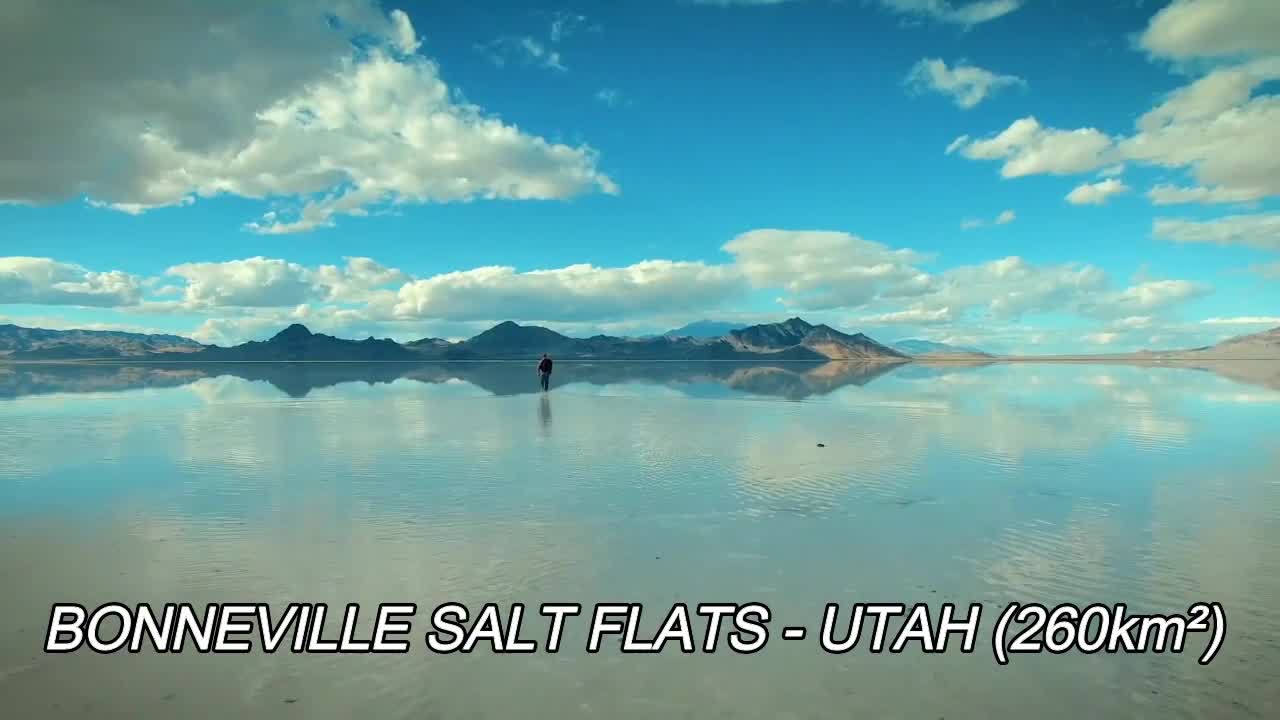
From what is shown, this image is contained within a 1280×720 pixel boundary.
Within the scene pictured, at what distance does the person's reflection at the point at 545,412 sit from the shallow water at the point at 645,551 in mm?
1863

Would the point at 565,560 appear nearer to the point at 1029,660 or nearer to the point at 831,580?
the point at 831,580

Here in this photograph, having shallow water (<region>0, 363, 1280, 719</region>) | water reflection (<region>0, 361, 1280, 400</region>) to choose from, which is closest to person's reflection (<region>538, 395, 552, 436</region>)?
shallow water (<region>0, 363, 1280, 719</region>)

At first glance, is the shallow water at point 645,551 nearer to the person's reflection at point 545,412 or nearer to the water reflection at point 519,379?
the person's reflection at point 545,412

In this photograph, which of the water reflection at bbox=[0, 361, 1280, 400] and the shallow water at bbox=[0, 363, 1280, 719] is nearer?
the shallow water at bbox=[0, 363, 1280, 719]

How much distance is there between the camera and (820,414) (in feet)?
102

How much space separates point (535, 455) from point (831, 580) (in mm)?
11437

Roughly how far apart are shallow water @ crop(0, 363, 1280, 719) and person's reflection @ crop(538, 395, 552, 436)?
1.86 metres

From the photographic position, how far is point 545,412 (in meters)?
32.0

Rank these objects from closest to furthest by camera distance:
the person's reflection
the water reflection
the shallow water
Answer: the shallow water < the person's reflection < the water reflection

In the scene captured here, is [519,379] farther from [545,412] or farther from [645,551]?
[645,551]

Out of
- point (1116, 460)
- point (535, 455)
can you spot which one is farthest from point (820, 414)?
point (535, 455)

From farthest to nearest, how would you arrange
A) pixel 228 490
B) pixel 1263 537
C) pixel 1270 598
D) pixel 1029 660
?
pixel 228 490
pixel 1263 537
pixel 1270 598
pixel 1029 660

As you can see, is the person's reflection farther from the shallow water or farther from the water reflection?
the water reflection

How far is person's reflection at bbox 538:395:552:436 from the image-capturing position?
86.0 ft
